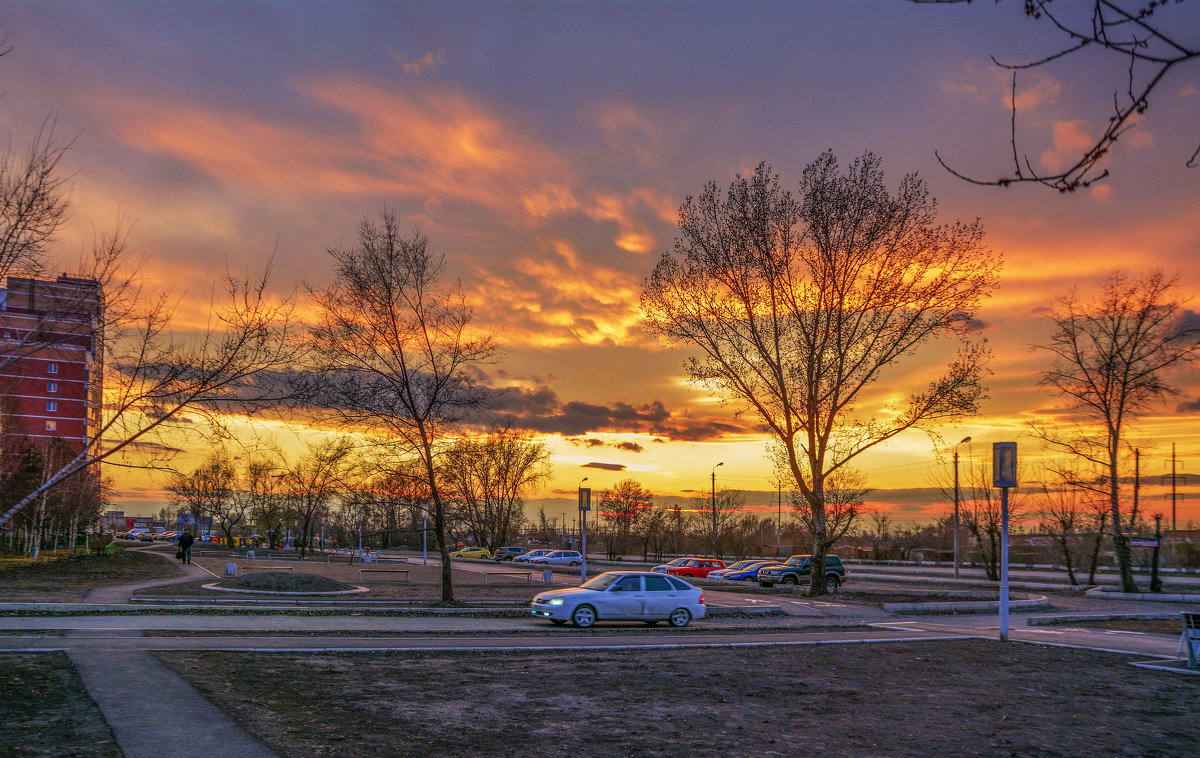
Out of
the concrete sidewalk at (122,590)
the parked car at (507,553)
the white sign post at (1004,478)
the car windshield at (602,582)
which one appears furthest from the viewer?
the parked car at (507,553)

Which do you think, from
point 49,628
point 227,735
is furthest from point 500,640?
point 227,735

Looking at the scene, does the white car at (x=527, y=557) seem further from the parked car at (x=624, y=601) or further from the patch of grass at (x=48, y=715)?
the patch of grass at (x=48, y=715)

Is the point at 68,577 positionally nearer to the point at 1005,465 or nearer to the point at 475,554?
the point at 1005,465

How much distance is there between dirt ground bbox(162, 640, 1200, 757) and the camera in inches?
322

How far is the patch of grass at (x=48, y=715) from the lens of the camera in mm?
7105

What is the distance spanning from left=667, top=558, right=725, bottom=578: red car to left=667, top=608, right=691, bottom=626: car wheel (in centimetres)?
2548

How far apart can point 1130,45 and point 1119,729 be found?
28.0ft

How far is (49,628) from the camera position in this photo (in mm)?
16172

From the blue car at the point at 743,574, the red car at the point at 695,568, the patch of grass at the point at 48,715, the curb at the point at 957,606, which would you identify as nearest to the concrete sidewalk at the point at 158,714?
the patch of grass at the point at 48,715

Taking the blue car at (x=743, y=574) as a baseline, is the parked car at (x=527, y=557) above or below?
below

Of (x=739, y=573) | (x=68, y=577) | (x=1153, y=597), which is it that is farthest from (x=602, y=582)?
(x=1153, y=597)

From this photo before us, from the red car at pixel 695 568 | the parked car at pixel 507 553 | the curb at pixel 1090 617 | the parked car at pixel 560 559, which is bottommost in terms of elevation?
the parked car at pixel 507 553

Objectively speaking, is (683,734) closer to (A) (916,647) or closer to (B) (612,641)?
(B) (612,641)

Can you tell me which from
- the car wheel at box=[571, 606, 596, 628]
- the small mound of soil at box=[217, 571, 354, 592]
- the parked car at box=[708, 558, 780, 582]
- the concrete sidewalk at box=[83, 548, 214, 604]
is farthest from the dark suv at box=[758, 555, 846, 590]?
the concrete sidewalk at box=[83, 548, 214, 604]
